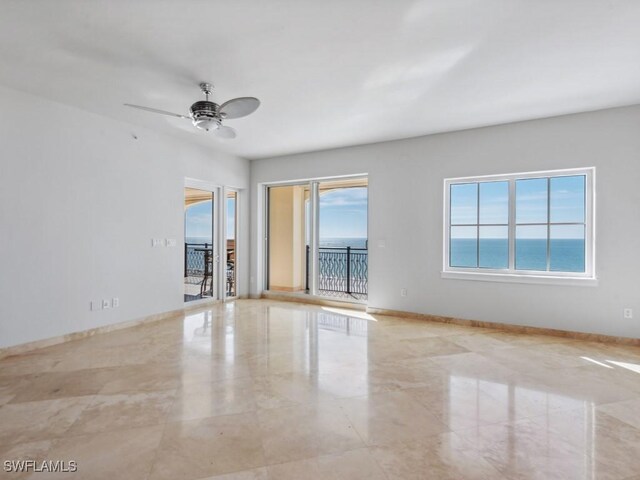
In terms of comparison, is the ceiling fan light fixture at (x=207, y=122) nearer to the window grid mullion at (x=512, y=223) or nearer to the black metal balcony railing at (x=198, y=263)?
the black metal balcony railing at (x=198, y=263)

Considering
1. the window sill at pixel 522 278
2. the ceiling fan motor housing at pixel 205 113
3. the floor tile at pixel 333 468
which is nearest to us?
the floor tile at pixel 333 468

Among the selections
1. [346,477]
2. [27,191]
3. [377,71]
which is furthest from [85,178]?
[346,477]

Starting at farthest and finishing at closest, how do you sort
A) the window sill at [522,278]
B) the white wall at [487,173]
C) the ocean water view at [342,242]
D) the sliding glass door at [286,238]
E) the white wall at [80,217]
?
the sliding glass door at [286,238] → the ocean water view at [342,242] → the window sill at [522,278] → the white wall at [487,173] → the white wall at [80,217]

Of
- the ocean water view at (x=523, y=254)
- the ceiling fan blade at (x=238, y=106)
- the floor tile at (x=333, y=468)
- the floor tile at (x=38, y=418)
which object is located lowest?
the floor tile at (x=333, y=468)

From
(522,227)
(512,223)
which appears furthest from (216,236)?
(522,227)

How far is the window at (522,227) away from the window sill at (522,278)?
10 mm

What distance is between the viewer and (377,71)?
3029mm

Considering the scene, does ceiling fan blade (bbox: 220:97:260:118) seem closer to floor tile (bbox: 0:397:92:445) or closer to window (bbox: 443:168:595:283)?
floor tile (bbox: 0:397:92:445)

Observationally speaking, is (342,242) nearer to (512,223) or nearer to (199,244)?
(199,244)

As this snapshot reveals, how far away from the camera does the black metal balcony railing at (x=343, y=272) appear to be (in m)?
6.41

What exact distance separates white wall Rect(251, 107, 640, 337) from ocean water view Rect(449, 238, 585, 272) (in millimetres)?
245

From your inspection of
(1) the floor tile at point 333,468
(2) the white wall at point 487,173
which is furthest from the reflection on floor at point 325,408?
(2) the white wall at point 487,173

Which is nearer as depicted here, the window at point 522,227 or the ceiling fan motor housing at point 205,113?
the ceiling fan motor housing at point 205,113

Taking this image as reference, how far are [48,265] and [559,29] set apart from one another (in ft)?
17.3
